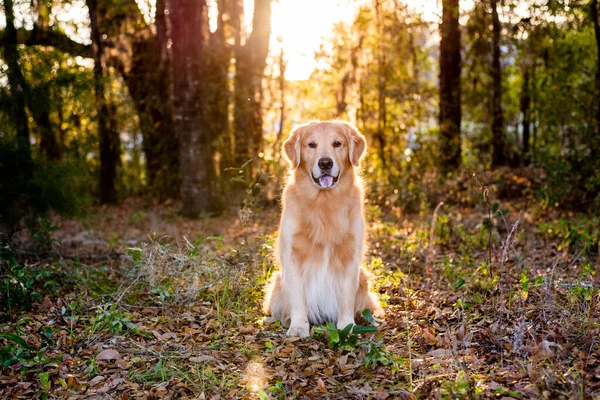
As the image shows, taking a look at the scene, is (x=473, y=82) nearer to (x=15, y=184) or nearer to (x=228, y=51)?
(x=228, y=51)

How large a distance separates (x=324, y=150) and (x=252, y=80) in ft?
25.3

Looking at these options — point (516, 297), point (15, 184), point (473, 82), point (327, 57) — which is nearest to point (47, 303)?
point (15, 184)

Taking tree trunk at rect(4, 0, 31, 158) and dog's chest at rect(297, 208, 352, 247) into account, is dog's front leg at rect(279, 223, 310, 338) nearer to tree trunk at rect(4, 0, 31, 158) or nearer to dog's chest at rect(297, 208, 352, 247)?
dog's chest at rect(297, 208, 352, 247)

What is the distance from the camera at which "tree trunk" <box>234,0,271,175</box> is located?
11703 mm

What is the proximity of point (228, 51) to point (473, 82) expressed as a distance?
5.41 metres

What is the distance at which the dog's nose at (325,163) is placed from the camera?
4.38 m

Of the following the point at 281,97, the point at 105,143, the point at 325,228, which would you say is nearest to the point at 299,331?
the point at 325,228

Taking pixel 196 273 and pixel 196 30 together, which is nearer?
pixel 196 273

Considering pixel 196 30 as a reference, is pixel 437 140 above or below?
below

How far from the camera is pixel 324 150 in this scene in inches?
174

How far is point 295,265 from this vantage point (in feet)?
14.7

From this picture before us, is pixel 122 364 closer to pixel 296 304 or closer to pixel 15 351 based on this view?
pixel 15 351

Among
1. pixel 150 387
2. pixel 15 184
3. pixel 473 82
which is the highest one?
pixel 473 82

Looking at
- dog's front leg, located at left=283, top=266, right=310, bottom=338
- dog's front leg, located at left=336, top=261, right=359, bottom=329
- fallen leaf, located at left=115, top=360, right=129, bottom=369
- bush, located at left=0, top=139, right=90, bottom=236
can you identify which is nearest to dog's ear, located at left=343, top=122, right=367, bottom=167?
dog's front leg, located at left=336, top=261, right=359, bottom=329
